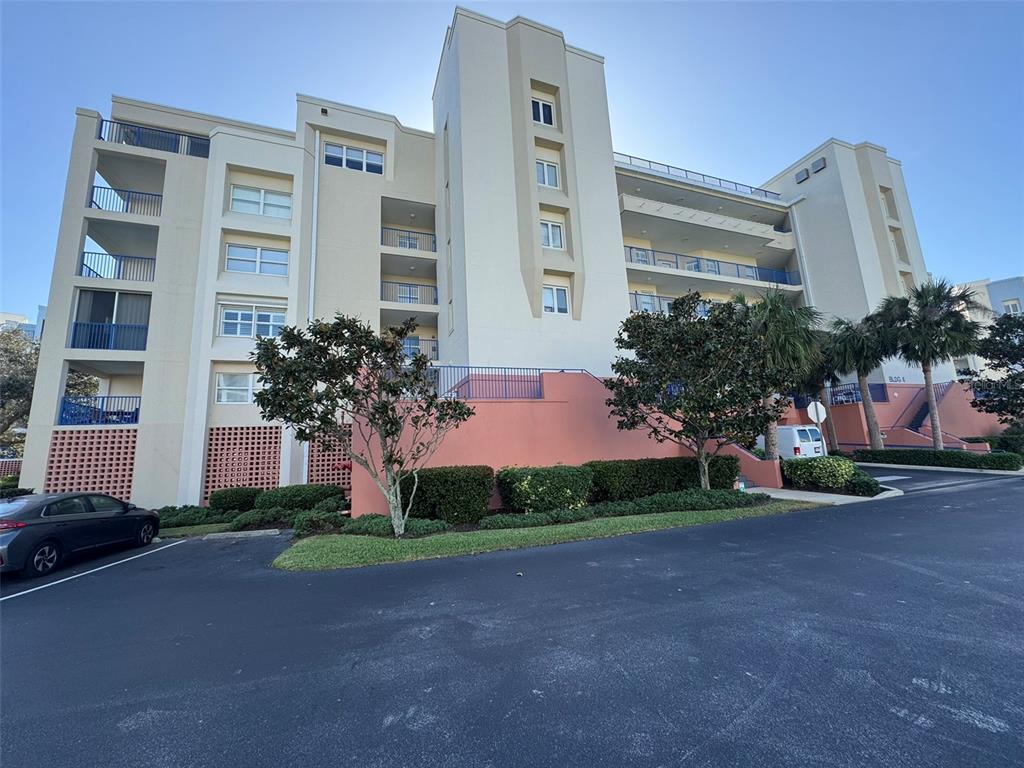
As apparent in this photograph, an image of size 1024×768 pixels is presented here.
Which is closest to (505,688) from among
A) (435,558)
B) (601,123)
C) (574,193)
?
(435,558)

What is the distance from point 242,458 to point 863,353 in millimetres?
26728

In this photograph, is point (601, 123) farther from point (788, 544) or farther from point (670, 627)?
point (670, 627)

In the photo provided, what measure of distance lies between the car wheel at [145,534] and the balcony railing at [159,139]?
1501 cm

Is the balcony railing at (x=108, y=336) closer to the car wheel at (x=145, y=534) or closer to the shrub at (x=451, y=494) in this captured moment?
the car wheel at (x=145, y=534)

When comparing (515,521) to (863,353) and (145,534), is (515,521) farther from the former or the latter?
(863,353)

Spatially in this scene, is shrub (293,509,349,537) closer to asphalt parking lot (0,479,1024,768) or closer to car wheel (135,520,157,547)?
asphalt parking lot (0,479,1024,768)

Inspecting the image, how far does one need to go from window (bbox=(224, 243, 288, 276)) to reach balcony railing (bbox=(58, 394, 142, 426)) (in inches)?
238

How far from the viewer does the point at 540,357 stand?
51.5 ft

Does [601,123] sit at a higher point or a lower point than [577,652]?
higher

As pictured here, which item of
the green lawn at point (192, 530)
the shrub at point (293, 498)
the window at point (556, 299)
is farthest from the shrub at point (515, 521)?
the window at point (556, 299)

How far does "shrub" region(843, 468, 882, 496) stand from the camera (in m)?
11.5

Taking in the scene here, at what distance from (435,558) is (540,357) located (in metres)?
9.90

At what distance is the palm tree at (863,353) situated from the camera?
1858 cm

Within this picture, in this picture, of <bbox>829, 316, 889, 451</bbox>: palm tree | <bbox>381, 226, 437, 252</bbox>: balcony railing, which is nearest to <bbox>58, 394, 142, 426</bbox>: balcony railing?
<bbox>381, 226, 437, 252</bbox>: balcony railing
